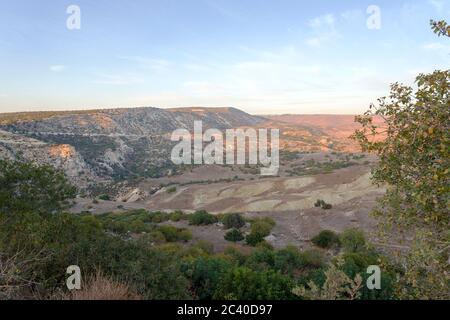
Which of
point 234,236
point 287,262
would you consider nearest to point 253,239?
point 234,236

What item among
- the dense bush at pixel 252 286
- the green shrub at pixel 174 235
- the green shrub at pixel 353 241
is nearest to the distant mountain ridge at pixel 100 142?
the green shrub at pixel 174 235

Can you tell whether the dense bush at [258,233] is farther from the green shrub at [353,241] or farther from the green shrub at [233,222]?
the green shrub at [353,241]

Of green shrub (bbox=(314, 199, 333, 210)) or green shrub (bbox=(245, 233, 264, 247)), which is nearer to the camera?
green shrub (bbox=(245, 233, 264, 247))

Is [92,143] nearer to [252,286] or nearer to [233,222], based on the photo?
[233,222]

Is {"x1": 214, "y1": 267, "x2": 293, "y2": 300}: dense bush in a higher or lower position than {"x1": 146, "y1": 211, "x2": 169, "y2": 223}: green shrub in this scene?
higher

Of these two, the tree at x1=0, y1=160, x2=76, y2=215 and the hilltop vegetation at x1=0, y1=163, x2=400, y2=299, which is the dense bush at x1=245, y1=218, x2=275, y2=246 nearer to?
the tree at x1=0, y1=160, x2=76, y2=215

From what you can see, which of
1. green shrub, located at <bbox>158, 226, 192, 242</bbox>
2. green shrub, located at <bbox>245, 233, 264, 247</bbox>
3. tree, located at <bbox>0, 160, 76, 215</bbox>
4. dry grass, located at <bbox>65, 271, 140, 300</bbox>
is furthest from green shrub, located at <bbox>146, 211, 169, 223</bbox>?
dry grass, located at <bbox>65, 271, 140, 300</bbox>
